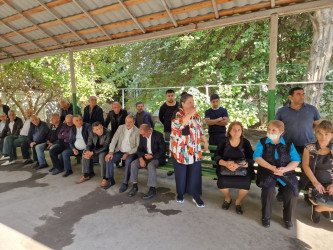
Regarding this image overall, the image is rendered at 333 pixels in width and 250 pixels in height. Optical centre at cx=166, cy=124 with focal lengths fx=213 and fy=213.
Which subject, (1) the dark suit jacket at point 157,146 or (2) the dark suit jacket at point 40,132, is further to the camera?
(2) the dark suit jacket at point 40,132

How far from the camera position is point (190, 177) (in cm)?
335

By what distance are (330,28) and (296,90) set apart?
14.5 ft

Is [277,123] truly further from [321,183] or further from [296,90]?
[321,183]

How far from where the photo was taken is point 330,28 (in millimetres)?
5910

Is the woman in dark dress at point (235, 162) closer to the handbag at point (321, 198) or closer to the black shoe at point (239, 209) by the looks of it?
the black shoe at point (239, 209)

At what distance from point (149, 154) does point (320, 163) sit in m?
2.53

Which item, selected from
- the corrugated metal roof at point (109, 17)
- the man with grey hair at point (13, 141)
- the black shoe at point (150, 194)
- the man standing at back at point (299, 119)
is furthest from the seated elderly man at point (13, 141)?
the man standing at back at point (299, 119)

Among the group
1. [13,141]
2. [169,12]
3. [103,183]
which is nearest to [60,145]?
[103,183]

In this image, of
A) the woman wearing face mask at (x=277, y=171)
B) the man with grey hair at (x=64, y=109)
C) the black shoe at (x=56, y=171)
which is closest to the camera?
the woman wearing face mask at (x=277, y=171)

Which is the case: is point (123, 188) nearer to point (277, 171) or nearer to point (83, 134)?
point (83, 134)

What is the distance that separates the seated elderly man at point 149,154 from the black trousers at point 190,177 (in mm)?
532

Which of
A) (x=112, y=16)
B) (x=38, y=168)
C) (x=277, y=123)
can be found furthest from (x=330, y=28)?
(x=38, y=168)

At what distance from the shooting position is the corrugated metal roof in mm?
3287

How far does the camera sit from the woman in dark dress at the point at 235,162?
3027 millimetres
